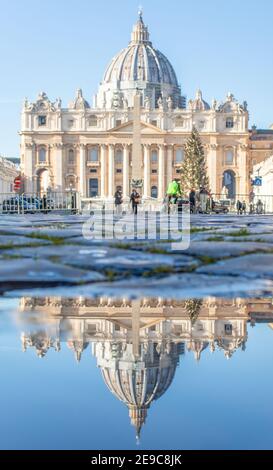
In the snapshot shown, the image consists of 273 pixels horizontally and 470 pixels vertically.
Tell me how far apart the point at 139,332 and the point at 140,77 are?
11544 cm

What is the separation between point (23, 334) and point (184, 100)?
12173cm

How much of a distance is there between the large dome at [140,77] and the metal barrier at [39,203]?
257 feet

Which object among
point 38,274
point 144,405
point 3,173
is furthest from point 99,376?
point 3,173

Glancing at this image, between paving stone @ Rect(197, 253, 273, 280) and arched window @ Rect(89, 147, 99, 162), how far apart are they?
3771 inches

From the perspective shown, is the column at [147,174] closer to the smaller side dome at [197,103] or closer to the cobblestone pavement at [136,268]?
the smaller side dome at [197,103]

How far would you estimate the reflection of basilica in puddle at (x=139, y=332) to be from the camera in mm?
2713

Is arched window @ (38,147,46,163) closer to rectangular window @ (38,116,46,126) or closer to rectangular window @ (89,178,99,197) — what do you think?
rectangular window @ (38,116,46,126)

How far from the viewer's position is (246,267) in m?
5.72

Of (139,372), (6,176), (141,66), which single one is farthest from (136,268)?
(141,66)

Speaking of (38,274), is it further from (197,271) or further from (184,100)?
(184,100)

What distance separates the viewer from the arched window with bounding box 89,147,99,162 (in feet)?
332

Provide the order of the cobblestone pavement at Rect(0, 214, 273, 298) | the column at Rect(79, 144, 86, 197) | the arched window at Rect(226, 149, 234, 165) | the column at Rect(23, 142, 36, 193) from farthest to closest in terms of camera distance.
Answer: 1. the arched window at Rect(226, 149, 234, 165)
2. the column at Rect(79, 144, 86, 197)
3. the column at Rect(23, 142, 36, 193)
4. the cobblestone pavement at Rect(0, 214, 273, 298)

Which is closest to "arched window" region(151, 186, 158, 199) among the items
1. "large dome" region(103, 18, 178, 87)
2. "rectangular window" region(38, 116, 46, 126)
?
"rectangular window" region(38, 116, 46, 126)

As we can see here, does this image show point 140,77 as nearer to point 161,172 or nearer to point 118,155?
point 118,155
